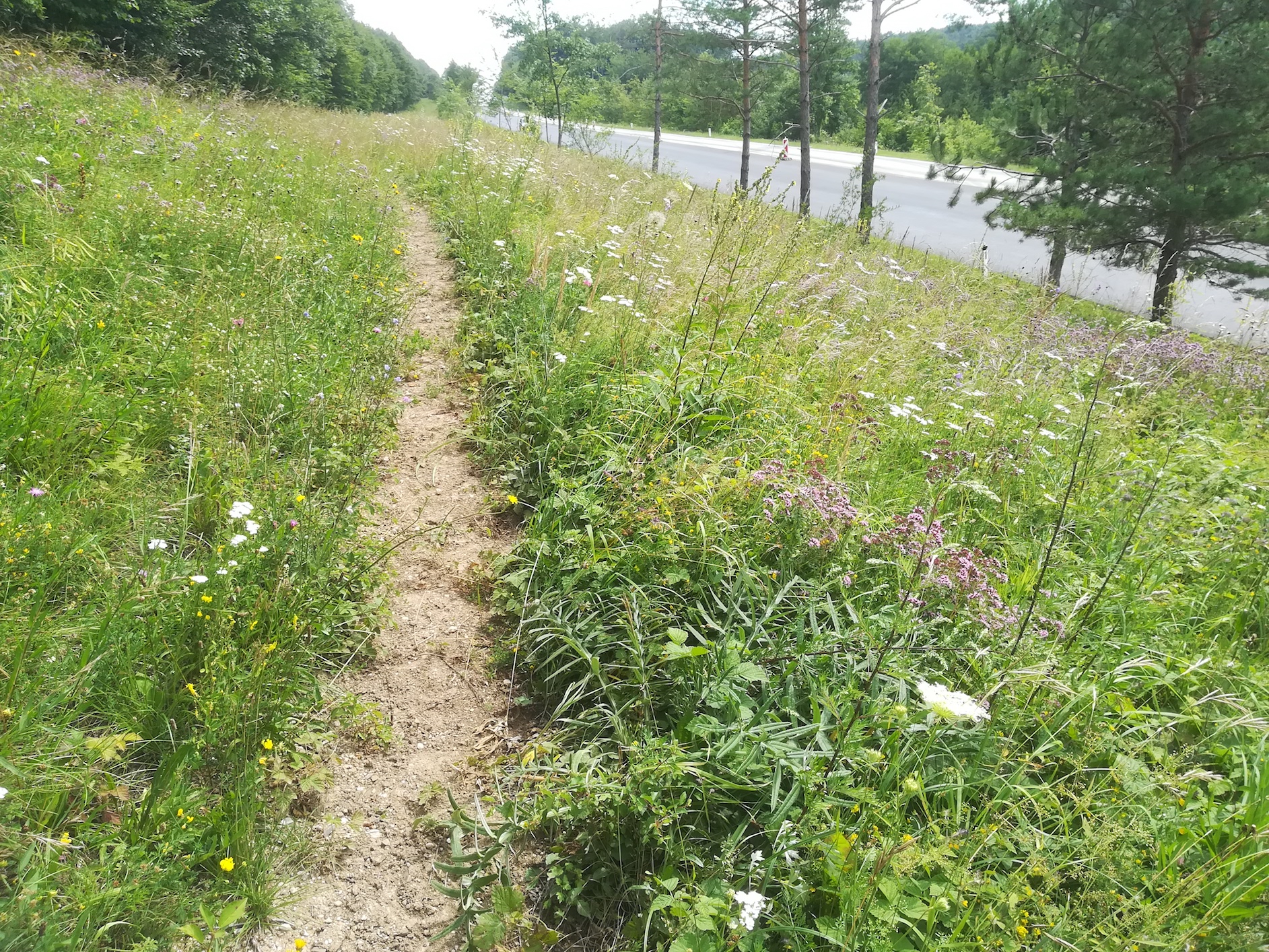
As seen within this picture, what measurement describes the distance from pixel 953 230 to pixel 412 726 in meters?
16.7

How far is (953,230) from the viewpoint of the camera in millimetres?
15211

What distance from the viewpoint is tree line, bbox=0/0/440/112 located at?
513 inches

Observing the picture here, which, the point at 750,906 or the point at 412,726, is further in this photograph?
the point at 412,726

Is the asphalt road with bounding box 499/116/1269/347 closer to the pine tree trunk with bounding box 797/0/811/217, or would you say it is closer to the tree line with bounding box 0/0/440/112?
the pine tree trunk with bounding box 797/0/811/217

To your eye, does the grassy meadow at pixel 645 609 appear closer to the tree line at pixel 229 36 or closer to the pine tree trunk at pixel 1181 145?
the pine tree trunk at pixel 1181 145

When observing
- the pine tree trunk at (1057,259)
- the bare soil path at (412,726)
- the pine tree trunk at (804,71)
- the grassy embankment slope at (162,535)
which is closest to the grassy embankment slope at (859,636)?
the bare soil path at (412,726)

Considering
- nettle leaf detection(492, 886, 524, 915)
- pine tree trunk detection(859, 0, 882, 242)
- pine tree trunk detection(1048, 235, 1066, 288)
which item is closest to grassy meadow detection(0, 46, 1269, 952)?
nettle leaf detection(492, 886, 524, 915)

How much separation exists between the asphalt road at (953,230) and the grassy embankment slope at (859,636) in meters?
1.51

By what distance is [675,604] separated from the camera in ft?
8.62

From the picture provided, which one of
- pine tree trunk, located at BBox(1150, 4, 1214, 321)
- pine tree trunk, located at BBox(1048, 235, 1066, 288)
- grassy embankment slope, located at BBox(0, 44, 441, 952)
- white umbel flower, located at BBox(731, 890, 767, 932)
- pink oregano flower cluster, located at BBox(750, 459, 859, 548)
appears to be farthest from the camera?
pine tree trunk, located at BBox(1048, 235, 1066, 288)

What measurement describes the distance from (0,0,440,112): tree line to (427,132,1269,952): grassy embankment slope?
921 centimetres

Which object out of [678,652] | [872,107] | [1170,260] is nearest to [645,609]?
[678,652]

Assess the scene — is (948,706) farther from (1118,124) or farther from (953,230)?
(953,230)

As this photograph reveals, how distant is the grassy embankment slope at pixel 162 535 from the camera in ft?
5.57
